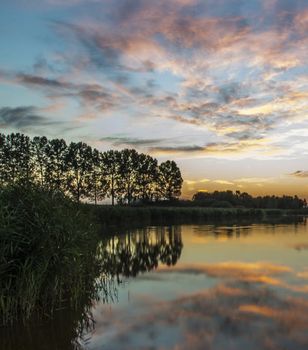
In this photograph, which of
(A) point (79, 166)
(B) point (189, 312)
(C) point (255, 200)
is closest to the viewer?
(B) point (189, 312)

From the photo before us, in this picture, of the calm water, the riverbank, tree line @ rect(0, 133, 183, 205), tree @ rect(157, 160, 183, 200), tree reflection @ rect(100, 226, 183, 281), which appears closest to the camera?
the calm water

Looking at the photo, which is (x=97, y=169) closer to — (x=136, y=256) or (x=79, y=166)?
(x=79, y=166)

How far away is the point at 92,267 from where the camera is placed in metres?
14.3

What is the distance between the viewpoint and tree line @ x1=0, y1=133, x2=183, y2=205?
72562 millimetres

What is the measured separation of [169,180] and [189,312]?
8825 centimetres

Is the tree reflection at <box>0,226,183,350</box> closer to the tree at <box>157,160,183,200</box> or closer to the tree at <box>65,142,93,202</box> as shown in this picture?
the tree at <box>65,142,93,202</box>

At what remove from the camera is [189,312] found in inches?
468

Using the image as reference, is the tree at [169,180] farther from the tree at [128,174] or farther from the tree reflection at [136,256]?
the tree reflection at [136,256]

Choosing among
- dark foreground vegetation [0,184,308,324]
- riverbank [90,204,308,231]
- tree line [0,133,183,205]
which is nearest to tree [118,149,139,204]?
tree line [0,133,183,205]

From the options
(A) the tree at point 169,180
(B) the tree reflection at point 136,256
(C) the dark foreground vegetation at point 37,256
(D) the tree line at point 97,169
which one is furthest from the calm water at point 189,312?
(A) the tree at point 169,180

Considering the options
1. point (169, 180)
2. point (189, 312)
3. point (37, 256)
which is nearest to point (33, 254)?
point (37, 256)

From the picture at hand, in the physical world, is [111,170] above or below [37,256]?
above

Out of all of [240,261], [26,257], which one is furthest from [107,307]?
[240,261]

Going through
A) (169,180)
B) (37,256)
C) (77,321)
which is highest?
(169,180)
